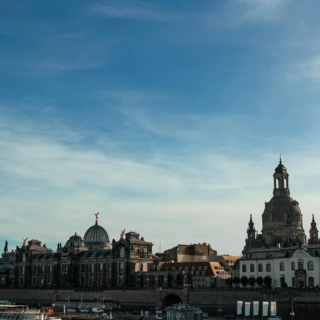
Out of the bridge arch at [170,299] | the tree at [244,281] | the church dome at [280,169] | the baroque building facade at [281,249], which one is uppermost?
the church dome at [280,169]

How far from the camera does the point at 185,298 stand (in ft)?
379

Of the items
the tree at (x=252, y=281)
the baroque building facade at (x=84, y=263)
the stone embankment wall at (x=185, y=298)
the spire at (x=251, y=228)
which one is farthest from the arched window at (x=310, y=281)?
the baroque building facade at (x=84, y=263)

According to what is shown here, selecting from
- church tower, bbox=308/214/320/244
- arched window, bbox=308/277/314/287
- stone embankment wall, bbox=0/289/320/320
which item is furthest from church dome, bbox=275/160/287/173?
stone embankment wall, bbox=0/289/320/320

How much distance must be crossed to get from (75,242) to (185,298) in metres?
53.4

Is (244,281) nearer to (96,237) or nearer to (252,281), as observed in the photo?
(252,281)

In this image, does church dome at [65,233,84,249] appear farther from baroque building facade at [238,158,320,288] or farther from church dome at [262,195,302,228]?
church dome at [262,195,302,228]

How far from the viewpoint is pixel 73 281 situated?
15375 cm

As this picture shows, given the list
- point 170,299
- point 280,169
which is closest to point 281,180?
point 280,169

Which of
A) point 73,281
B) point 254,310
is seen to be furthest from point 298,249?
point 73,281

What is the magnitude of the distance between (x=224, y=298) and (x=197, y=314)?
777 inches

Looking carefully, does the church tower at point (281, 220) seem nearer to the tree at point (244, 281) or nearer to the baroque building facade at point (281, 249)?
the baroque building facade at point (281, 249)

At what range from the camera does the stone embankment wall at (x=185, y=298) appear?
95875mm

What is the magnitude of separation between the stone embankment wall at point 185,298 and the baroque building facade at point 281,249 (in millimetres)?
8712

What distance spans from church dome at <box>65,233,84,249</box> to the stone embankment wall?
15103 mm
